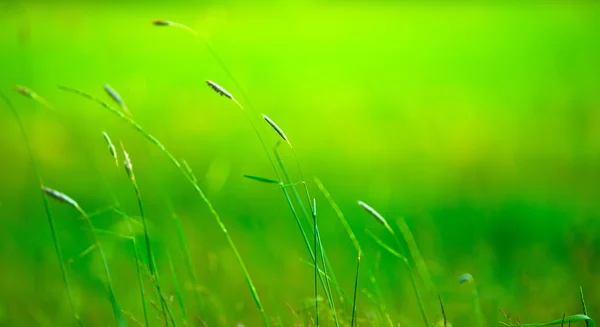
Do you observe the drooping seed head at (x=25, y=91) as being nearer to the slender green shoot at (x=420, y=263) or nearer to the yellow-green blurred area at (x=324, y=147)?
the yellow-green blurred area at (x=324, y=147)

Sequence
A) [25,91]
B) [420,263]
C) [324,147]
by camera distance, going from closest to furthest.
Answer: [25,91], [420,263], [324,147]

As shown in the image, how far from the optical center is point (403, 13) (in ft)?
15.8

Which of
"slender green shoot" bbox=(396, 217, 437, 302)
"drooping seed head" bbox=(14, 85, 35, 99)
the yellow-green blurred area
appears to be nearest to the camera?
"drooping seed head" bbox=(14, 85, 35, 99)

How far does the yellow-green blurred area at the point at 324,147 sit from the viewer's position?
5.56 ft

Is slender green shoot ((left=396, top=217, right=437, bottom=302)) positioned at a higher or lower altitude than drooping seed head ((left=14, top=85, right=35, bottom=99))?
lower

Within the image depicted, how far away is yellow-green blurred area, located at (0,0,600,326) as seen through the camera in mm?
1693

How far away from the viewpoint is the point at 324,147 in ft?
9.79

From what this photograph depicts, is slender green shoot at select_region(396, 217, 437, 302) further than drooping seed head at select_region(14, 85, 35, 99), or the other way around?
slender green shoot at select_region(396, 217, 437, 302)

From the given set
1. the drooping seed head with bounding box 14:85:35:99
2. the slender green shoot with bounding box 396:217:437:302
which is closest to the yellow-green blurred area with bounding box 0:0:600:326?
Answer: the slender green shoot with bounding box 396:217:437:302

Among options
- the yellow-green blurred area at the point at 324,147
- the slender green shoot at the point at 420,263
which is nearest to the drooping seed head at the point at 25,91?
the yellow-green blurred area at the point at 324,147

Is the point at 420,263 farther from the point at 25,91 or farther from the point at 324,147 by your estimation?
the point at 324,147

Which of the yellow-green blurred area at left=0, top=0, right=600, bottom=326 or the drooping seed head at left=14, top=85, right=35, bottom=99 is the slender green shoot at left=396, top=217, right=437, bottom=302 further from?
the drooping seed head at left=14, top=85, right=35, bottom=99

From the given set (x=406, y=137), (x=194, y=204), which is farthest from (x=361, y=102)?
(x=194, y=204)

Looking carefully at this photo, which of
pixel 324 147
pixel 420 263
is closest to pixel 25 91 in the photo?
pixel 420 263
